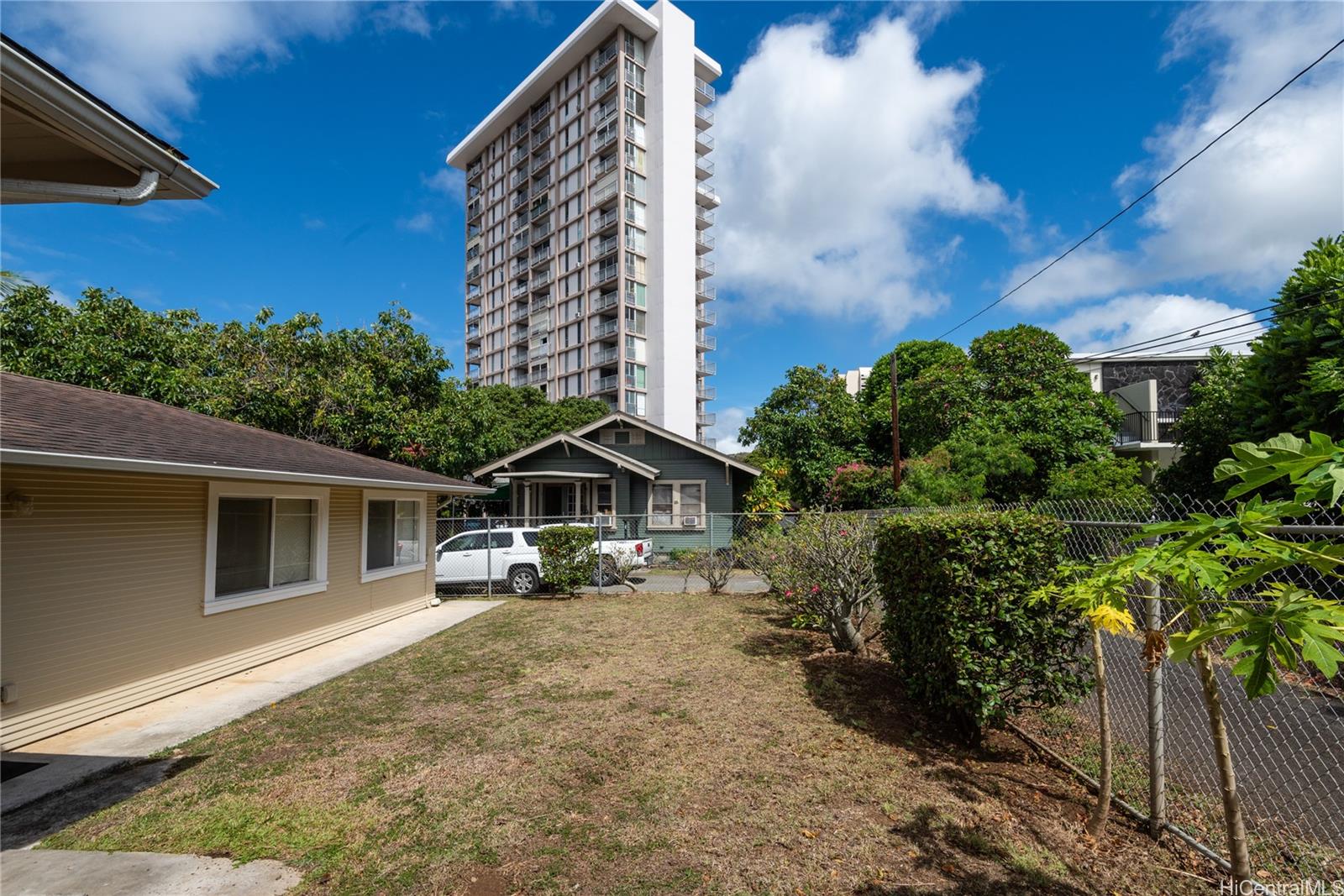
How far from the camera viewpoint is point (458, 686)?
22.4 ft

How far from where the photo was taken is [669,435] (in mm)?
22141

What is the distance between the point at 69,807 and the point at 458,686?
3222 mm

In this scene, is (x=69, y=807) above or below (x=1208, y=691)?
below

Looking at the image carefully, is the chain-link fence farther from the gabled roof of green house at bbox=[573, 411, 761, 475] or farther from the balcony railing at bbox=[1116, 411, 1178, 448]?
the balcony railing at bbox=[1116, 411, 1178, 448]

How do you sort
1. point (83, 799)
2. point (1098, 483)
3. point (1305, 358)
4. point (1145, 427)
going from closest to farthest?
point (83, 799)
point (1305, 358)
point (1098, 483)
point (1145, 427)

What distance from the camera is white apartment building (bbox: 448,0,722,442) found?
1801 inches

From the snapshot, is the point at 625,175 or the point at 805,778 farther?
the point at 625,175

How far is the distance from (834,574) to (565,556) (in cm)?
712

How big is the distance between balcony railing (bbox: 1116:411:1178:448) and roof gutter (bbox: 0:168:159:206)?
30850mm

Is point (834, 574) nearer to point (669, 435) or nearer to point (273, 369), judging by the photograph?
point (669, 435)

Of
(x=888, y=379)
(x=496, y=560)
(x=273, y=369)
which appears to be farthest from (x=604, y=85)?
(x=496, y=560)

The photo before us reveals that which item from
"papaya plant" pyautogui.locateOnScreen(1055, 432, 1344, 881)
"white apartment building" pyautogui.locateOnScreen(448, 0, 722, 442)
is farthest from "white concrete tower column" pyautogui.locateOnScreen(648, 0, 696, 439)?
"papaya plant" pyautogui.locateOnScreen(1055, 432, 1344, 881)

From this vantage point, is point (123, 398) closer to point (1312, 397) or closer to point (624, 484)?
point (624, 484)

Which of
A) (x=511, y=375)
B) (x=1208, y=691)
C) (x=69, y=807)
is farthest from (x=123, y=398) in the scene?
(x=511, y=375)
